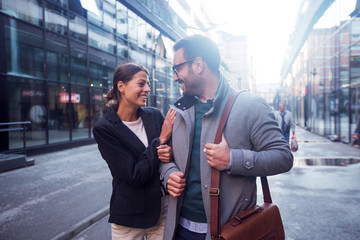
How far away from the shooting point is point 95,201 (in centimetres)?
Answer: 479

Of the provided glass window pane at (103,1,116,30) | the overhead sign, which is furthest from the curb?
glass window pane at (103,1,116,30)

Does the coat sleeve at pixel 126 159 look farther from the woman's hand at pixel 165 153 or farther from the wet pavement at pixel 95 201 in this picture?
the wet pavement at pixel 95 201

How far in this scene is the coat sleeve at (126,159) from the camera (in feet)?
5.60

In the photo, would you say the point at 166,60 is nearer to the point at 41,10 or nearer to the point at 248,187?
the point at 41,10

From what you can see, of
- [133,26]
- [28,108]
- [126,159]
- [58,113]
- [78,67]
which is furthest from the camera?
[133,26]

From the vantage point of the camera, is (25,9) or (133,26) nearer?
(25,9)

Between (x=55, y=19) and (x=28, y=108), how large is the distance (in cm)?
432

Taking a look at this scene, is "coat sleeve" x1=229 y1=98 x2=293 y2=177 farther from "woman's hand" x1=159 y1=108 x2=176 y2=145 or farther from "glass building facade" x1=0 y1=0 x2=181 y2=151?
"glass building facade" x1=0 y1=0 x2=181 y2=151

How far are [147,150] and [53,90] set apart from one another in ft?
36.1

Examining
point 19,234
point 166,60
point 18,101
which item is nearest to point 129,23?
point 166,60

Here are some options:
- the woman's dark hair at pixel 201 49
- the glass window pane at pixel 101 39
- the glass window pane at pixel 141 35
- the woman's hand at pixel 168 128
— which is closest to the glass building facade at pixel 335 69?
the woman's dark hair at pixel 201 49

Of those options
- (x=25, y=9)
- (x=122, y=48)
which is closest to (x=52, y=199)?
(x=25, y=9)

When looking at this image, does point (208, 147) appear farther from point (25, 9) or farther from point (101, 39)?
point (101, 39)

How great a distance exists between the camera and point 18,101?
9789mm
